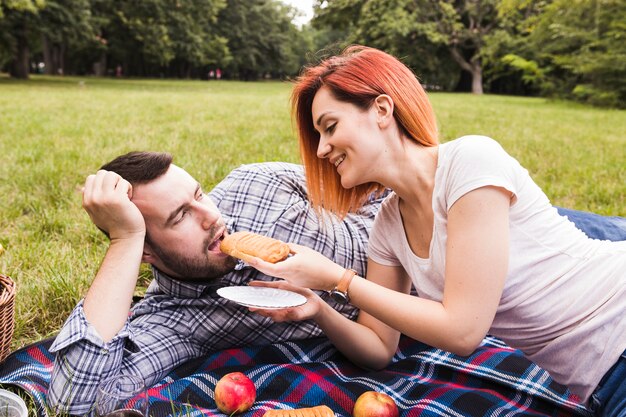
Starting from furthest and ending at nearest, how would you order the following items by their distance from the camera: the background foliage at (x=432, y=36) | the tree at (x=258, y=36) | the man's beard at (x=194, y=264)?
1. the tree at (x=258, y=36)
2. the background foliage at (x=432, y=36)
3. the man's beard at (x=194, y=264)

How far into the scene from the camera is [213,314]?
307 centimetres

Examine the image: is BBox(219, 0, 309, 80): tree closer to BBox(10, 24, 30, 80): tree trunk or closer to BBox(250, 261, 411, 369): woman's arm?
BBox(10, 24, 30, 80): tree trunk

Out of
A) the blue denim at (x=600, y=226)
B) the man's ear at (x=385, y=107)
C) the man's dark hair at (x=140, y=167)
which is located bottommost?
the blue denim at (x=600, y=226)

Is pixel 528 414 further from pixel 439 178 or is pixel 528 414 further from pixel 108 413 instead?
pixel 108 413

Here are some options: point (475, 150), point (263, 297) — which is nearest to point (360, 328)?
point (263, 297)

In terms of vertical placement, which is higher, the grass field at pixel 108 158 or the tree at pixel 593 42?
the tree at pixel 593 42

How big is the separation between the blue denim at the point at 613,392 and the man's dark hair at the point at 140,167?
212cm

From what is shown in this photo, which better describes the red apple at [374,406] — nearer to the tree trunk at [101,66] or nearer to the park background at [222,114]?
the park background at [222,114]

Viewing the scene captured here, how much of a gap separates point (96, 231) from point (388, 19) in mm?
30497

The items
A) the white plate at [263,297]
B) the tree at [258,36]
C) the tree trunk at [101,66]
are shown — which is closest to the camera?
the white plate at [263,297]

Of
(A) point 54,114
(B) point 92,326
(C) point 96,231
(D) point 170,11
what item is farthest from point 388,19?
(B) point 92,326

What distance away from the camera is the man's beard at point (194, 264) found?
293 cm

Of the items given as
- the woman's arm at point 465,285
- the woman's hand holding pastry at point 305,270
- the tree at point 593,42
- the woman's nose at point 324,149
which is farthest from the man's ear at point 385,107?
the tree at point 593,42

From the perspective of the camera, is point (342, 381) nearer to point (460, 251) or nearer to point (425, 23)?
point (460, 251)
